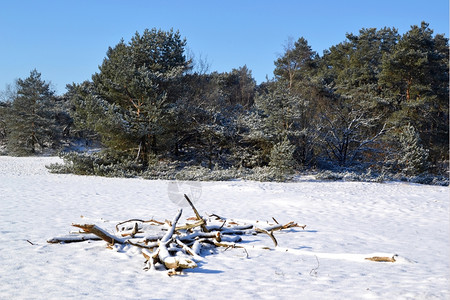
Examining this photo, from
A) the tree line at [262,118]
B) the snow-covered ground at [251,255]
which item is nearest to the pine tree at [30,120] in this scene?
the tree line at [262,118]

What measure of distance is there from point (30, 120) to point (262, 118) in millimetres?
21105

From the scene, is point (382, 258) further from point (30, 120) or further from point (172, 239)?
point (30, 120)

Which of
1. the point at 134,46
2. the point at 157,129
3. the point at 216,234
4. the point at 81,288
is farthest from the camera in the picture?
the point at 134,46

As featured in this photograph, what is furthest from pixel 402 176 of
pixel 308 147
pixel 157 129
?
pixel 157 129

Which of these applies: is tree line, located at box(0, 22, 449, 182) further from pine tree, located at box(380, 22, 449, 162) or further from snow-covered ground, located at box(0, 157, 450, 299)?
snow-covered ground, located at box(0, 157, 450, 299)

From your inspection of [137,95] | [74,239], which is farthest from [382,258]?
[137,95]

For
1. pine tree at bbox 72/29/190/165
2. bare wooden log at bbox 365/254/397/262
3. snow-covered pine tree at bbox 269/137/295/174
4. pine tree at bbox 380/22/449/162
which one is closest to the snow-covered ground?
bare wooden log at bbox 365/254/397/262

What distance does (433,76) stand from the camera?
76.7 feet

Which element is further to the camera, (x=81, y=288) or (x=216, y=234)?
(x=216, y=234)

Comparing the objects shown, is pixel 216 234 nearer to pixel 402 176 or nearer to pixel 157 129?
pixel 157 129

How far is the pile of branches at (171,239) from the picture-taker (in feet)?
13.1

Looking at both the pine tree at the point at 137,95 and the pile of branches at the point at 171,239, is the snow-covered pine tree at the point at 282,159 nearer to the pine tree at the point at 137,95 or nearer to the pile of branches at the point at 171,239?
the pine tree at the point at 137,95

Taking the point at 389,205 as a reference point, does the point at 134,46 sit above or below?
above

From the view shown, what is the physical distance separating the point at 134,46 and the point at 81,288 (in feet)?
59.7
